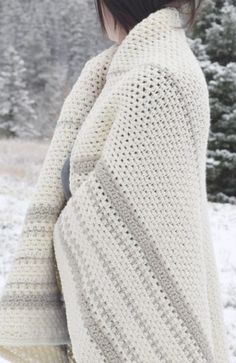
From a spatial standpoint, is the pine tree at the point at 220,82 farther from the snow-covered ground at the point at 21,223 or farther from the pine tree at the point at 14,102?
the pine tree at the point at 14,102

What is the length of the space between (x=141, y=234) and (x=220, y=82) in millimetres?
10798

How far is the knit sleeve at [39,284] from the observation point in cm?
176

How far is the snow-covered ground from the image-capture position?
5852 mm

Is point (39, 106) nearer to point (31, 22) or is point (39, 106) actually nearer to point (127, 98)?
point (31, 22)

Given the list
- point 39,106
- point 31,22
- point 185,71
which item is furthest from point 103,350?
point 31,22

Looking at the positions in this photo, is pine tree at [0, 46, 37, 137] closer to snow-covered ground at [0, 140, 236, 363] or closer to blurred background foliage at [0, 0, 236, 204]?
blurred background foliage at [0, 0, 236, 204]

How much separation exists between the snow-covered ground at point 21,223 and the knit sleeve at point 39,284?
298 cm

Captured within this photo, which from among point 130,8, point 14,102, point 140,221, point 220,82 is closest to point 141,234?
point 140,221

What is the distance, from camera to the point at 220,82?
39.0 feet

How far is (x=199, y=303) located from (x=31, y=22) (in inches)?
2146

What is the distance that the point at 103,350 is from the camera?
1531 millimetres

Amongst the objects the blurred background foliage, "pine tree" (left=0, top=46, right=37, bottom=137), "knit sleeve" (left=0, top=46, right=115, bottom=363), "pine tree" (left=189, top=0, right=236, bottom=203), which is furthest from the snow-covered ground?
"pine tree" (left=0, top=46, right=37, bottom=137)

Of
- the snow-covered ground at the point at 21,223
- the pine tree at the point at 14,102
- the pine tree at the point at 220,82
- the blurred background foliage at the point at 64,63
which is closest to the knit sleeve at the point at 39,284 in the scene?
the blurred background foliage at the point at 64,63

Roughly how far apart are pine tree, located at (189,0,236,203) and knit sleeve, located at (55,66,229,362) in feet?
34.5
